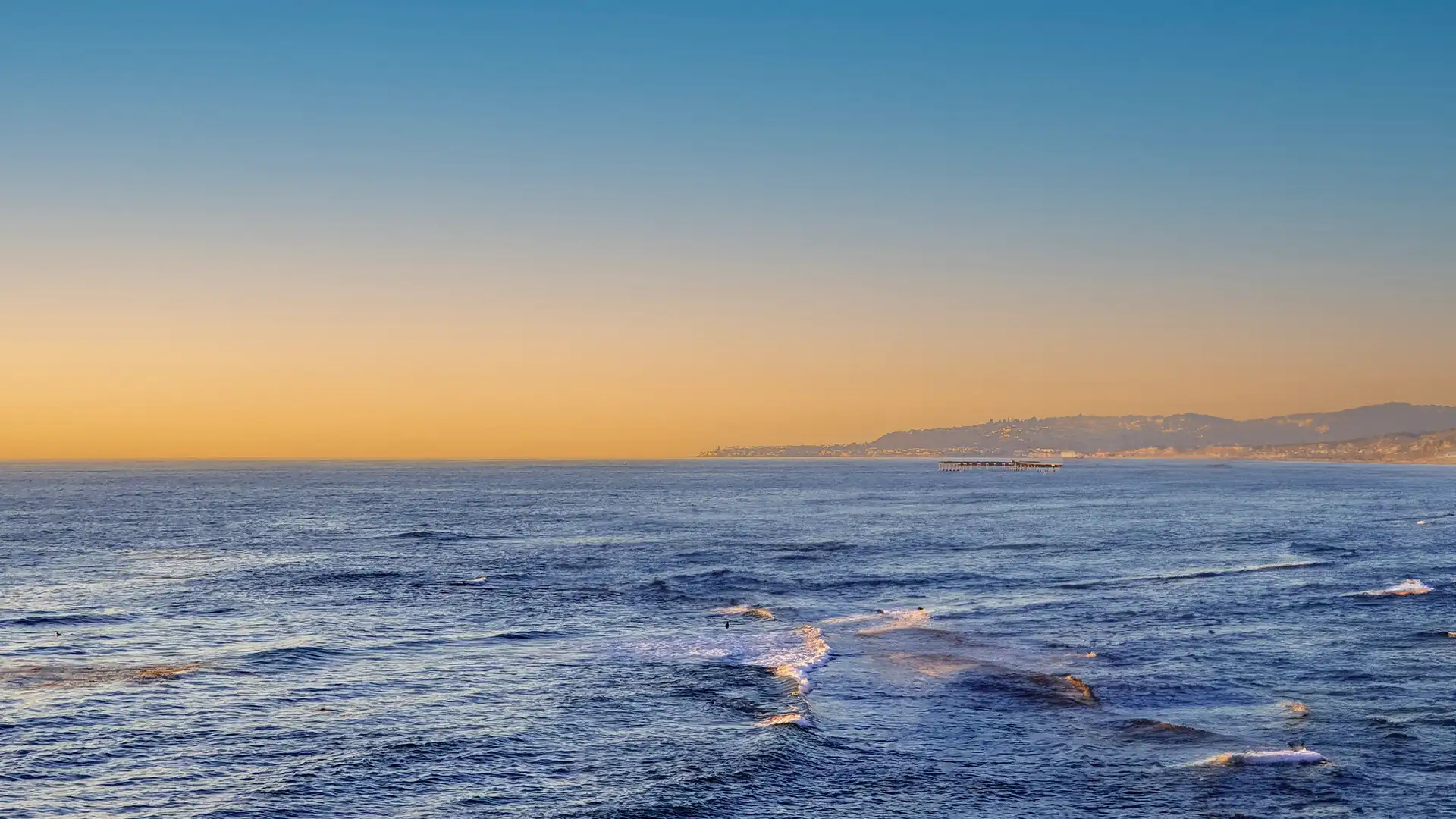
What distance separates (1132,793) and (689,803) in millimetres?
11788

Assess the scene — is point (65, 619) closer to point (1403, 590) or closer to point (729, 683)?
point (729, 683)

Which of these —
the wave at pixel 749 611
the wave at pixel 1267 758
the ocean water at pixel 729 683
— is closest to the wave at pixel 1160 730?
the ocean water at pixel 729 683

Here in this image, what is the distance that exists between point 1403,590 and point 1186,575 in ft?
45.6

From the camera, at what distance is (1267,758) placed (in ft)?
106

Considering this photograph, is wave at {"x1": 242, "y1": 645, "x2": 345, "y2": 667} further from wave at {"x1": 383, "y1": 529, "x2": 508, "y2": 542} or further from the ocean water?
wave at {"x1": 383, "y1": 529, "x2": 508, "y2": 542}

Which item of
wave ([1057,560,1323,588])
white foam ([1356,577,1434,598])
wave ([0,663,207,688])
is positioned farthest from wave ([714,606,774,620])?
white foam ([1356,577,1434,598])

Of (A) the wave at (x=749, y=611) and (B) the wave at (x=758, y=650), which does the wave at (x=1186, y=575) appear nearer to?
(A) the wave at (x=749, y=611)

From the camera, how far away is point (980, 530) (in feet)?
387

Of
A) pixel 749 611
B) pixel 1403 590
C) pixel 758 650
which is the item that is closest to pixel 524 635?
pixel 758 650

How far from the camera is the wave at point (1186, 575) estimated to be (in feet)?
237

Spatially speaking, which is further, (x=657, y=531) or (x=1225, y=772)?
(x=657, y=531)

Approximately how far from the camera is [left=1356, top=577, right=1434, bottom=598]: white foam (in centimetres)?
6431

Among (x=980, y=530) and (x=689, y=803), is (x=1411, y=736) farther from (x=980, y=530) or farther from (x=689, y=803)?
(x=980, y=530)

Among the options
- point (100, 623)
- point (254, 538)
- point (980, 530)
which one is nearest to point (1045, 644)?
point (100, 623)
